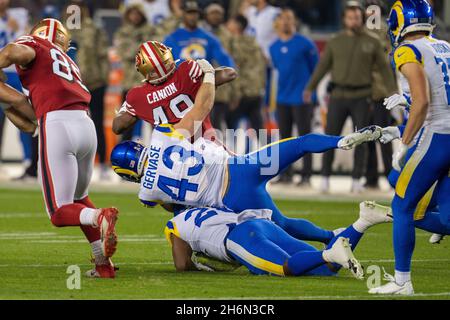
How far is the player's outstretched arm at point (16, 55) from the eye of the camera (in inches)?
331

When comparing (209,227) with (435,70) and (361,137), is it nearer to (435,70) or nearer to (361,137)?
(361,137)

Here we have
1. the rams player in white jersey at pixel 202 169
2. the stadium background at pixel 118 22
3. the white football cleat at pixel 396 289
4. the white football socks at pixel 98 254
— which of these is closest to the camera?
the white football cleat at pixel 396 289

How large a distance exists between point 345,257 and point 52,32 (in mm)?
2792

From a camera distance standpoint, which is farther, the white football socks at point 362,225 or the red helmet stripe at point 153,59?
the red helmet stripe at point 153,59

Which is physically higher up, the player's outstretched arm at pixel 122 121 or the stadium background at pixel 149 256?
the player's outstretched arm at pixel 122 121

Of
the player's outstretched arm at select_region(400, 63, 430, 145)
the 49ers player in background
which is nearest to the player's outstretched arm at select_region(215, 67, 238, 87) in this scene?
the 49ers player in background

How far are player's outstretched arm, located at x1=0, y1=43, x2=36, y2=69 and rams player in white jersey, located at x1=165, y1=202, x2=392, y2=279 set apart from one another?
61.5 inches

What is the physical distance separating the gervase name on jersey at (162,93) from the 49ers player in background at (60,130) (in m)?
1.32

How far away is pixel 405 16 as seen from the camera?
313 inches

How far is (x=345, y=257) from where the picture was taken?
7930 mm

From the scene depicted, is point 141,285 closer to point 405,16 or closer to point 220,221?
point 220,221

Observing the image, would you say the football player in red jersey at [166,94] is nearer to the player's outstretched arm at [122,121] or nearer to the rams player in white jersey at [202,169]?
the player's outstretched arm at [122,121]

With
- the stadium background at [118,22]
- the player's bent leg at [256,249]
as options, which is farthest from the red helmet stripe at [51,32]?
the stadium background at [118,22]

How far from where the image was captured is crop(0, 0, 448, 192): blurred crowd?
15.8 meters
